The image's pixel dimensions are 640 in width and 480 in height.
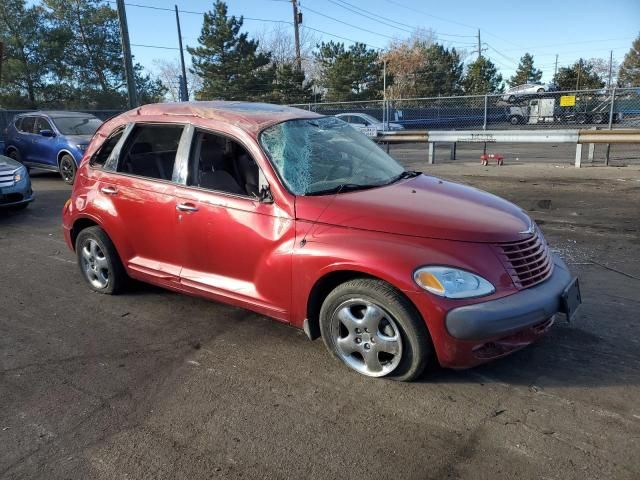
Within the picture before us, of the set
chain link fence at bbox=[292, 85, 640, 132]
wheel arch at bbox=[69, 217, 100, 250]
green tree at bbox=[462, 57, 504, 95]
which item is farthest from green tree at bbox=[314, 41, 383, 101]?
wheel arch at bbox=[69, 217, 100, 250]

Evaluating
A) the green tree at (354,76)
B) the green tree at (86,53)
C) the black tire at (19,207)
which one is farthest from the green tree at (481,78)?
the black tire at (19,207)

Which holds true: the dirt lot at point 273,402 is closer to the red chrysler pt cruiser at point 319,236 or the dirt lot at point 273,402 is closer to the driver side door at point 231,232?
the red chrysler pt cruiser at point 319,236

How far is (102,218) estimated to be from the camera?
15.2 ft

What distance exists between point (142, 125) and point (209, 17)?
42119 millimetres

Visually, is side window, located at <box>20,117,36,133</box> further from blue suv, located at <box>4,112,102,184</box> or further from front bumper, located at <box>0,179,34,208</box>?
front bumper, located at <box>0,179,34,208</box>

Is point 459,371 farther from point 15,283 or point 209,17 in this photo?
point 209,17

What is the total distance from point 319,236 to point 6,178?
7.41 m

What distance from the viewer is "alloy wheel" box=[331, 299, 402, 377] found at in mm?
3135

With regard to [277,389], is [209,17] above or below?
above

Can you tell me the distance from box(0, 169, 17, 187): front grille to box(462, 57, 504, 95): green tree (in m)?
57.6

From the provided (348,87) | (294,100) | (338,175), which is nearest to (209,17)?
(294,100)

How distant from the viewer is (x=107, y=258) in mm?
4711

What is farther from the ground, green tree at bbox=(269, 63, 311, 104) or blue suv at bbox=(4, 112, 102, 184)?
green tree at bbox=(269, 63, 311, 104)

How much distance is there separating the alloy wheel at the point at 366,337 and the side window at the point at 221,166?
117cm
